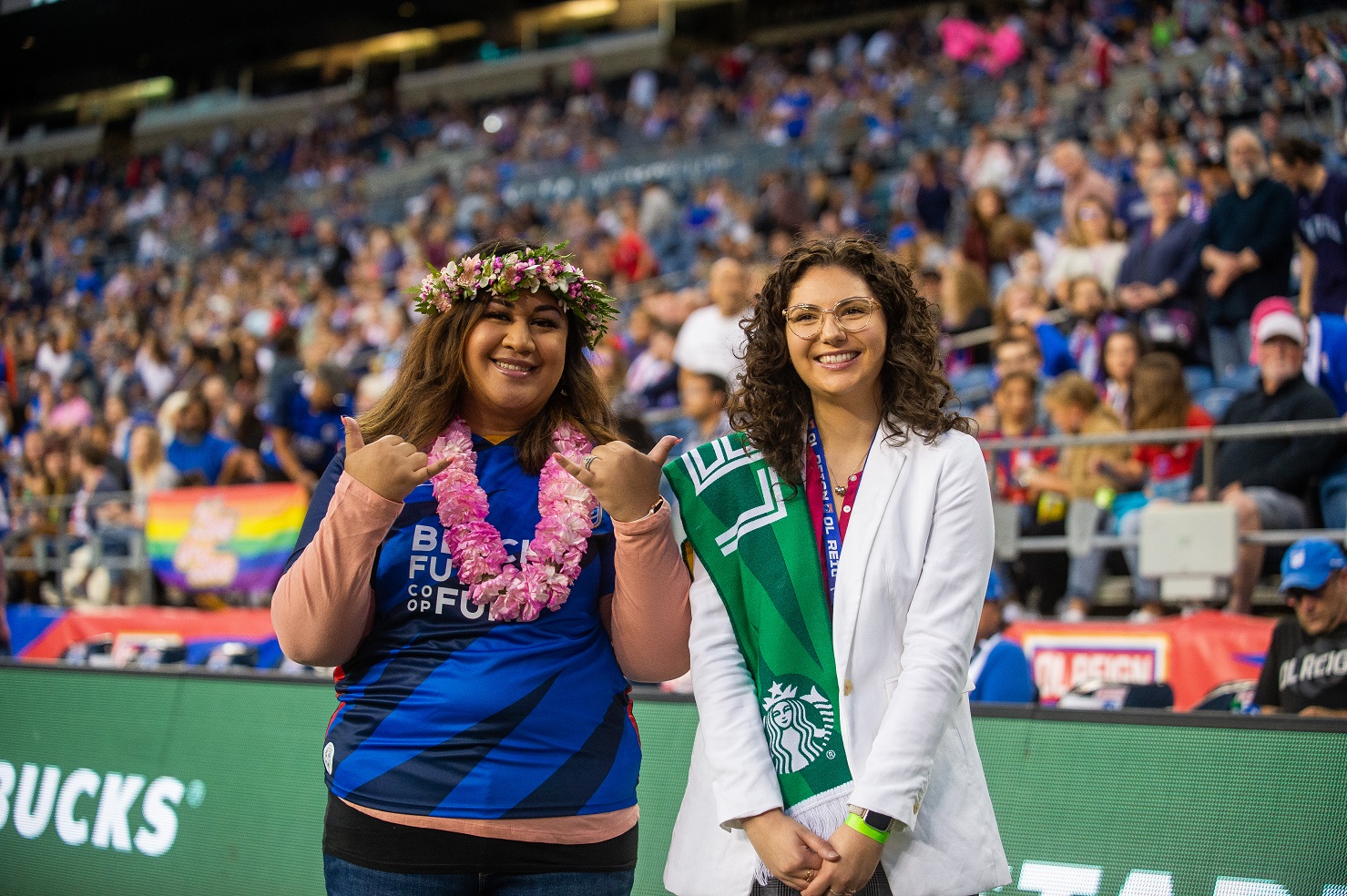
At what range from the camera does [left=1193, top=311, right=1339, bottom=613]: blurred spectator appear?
17.6ft

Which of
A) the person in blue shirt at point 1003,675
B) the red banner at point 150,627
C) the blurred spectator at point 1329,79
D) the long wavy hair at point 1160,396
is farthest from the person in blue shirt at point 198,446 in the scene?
the blurred spectator at point 1329,79

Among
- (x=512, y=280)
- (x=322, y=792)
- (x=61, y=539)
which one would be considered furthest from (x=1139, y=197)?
(x=61, y=539)

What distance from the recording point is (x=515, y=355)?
7.15 feet

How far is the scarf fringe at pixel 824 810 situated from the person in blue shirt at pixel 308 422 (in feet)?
23.5

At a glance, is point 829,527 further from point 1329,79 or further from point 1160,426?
point 1329,79

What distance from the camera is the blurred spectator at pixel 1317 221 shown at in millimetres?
6738

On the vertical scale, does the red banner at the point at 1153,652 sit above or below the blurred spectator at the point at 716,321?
below

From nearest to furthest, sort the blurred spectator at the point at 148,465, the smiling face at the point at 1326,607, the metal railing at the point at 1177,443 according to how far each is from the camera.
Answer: the smiling face at the point at 1326,607, the metal railing at the point at 1177,443, the blurred spectator at the point at 148,465

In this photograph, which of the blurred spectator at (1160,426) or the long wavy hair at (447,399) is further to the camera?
the blurred spectator at (1160,426)

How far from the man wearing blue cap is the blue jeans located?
9.94ft

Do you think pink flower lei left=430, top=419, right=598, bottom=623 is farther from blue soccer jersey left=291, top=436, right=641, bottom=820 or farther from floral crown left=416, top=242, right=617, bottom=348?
floral crown left=416, top=242, right=617, bottom=348

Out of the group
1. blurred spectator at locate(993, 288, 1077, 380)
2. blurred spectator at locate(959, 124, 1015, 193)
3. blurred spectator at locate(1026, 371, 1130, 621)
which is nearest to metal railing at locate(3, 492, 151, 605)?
blurred spectator at locate(993, 288, 1077, 380)

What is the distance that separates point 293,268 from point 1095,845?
17.3 meters

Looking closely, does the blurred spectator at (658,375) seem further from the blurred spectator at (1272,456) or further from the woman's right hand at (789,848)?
the woman's right hand at (789,848)
